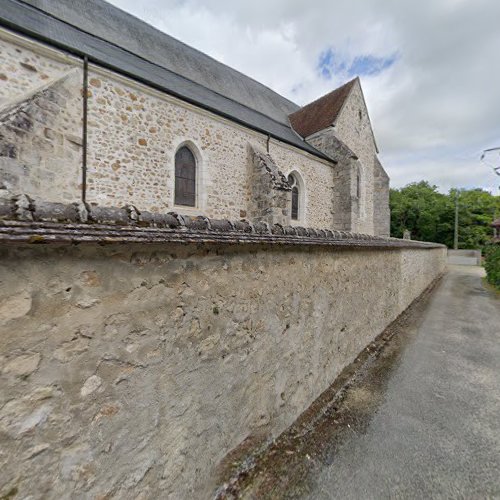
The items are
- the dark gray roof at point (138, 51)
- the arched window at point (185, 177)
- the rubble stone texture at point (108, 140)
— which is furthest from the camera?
the arched window at point (185, 177)

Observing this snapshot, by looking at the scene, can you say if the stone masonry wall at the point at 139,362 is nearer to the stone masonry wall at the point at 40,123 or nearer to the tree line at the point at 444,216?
the stone masonry wall at the point at 40,123

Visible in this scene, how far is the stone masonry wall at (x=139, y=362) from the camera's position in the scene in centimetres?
112

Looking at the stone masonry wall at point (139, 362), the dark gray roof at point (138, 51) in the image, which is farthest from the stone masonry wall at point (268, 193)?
the stone masonry wall at point (139, 362)

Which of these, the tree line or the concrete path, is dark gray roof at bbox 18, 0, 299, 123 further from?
the tree line

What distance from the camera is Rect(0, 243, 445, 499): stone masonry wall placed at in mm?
1119

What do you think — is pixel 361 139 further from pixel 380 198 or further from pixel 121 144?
pixel 121 144

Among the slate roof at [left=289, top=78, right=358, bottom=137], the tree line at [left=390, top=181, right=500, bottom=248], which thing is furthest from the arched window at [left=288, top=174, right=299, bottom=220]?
the tree line at [left=390, top=181, right=500, bottom=248]

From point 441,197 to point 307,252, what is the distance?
43.7 metres

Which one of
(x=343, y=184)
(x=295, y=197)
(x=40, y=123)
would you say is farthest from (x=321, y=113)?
(x=40, y=123)

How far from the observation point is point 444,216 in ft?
111

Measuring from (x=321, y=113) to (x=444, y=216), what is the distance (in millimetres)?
29084

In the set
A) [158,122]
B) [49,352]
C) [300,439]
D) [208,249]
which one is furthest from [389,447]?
→ [158,122]

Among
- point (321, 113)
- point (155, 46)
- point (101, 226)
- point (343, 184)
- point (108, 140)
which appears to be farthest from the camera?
point (321, 113)

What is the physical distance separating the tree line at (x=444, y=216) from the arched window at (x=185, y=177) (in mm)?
35376
